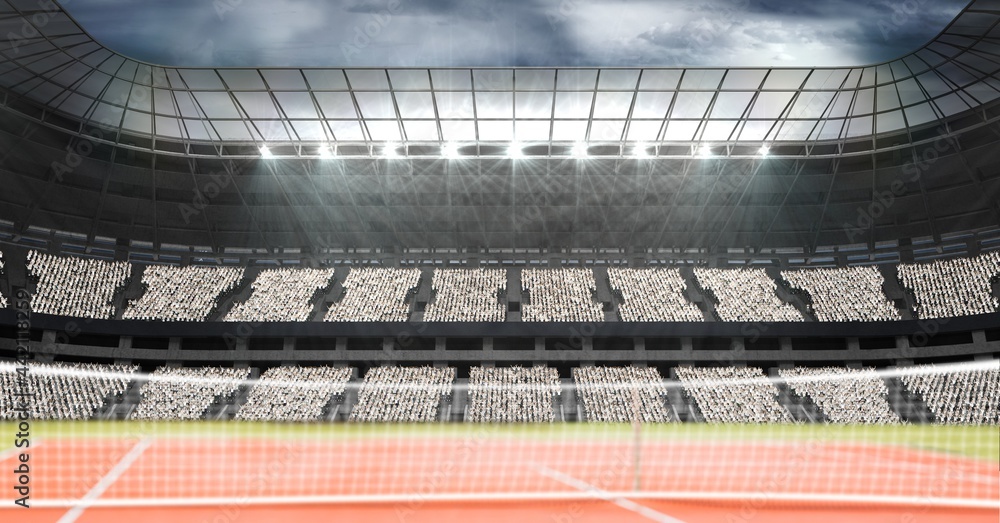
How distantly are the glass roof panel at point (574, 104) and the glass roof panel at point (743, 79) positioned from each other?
7.65 m

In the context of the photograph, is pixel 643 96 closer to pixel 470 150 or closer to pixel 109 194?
pixel 470 150

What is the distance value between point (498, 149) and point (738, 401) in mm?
21984

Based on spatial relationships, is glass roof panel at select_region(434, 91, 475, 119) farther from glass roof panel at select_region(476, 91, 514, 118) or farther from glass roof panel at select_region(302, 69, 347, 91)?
glass roof panel at select_region(302, 69, 347, 91)

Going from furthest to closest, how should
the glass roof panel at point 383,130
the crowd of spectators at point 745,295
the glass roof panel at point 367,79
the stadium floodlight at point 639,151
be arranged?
the crowd of spectators at point 745,295
the stadium floodlight at point 639,151
the glass roof panel at point 383,130
the glass roof panel at point 367,79

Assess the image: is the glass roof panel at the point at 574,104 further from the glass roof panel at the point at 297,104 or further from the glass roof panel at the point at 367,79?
the glass roof panel at the point at 297,104

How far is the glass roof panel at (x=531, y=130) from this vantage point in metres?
39.1

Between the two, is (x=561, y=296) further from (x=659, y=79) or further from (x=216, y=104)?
(x=216, y=104)

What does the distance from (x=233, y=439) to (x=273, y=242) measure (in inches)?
1360

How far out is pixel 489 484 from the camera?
980cm

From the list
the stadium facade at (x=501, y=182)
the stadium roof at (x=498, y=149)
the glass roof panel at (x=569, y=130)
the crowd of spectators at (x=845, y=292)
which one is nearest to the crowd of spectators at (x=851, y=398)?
the stadium facade at (x=501, y=182)

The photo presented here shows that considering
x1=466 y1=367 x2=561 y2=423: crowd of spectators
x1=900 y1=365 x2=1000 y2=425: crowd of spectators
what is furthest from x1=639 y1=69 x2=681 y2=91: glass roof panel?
x1=900 y1=365 x2=1000 y2=425: crowd of spectators

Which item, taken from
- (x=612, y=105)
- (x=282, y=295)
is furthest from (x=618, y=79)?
(x=282, y=295)

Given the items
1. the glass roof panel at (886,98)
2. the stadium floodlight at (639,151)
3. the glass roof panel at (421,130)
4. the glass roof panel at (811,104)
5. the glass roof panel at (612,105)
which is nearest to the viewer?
the glass roof panel at (612,105)

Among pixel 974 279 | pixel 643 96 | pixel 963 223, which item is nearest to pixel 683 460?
pixel 643 96
